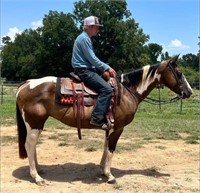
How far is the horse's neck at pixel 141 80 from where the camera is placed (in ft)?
19.6

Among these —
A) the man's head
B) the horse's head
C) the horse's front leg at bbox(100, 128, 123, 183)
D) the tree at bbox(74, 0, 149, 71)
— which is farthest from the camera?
the tree at bbox(74, 0, 149, 71)

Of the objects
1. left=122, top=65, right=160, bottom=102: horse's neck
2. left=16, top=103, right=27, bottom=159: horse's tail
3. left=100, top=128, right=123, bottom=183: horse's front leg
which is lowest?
left=100, top=128, right=123, bottom=183: horse's front leg

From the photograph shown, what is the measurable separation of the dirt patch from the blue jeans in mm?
1216

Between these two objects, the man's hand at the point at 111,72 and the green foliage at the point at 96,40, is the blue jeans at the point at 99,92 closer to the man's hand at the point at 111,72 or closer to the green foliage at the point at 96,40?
the man's hand at the point at 111,72

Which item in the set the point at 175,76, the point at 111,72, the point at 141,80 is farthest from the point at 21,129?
the point at 175,76

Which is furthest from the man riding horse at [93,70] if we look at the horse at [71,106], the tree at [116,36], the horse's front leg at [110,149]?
the tree at [116,36]

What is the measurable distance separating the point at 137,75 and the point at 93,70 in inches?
36.3

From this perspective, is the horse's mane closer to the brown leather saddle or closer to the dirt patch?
the brown leather saddle

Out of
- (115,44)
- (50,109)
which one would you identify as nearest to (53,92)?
(50,109)

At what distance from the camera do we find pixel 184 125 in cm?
1245

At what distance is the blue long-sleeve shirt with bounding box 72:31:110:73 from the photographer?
532 centimetres

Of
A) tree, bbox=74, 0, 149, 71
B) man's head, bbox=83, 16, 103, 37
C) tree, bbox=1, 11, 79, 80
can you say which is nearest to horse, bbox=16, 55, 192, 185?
man's head, bbox=83, 16, 103, 37

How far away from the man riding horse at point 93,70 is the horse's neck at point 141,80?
53 centimetres

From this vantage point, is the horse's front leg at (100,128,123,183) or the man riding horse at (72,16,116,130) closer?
the man riding horse at (72,16,116,130)
